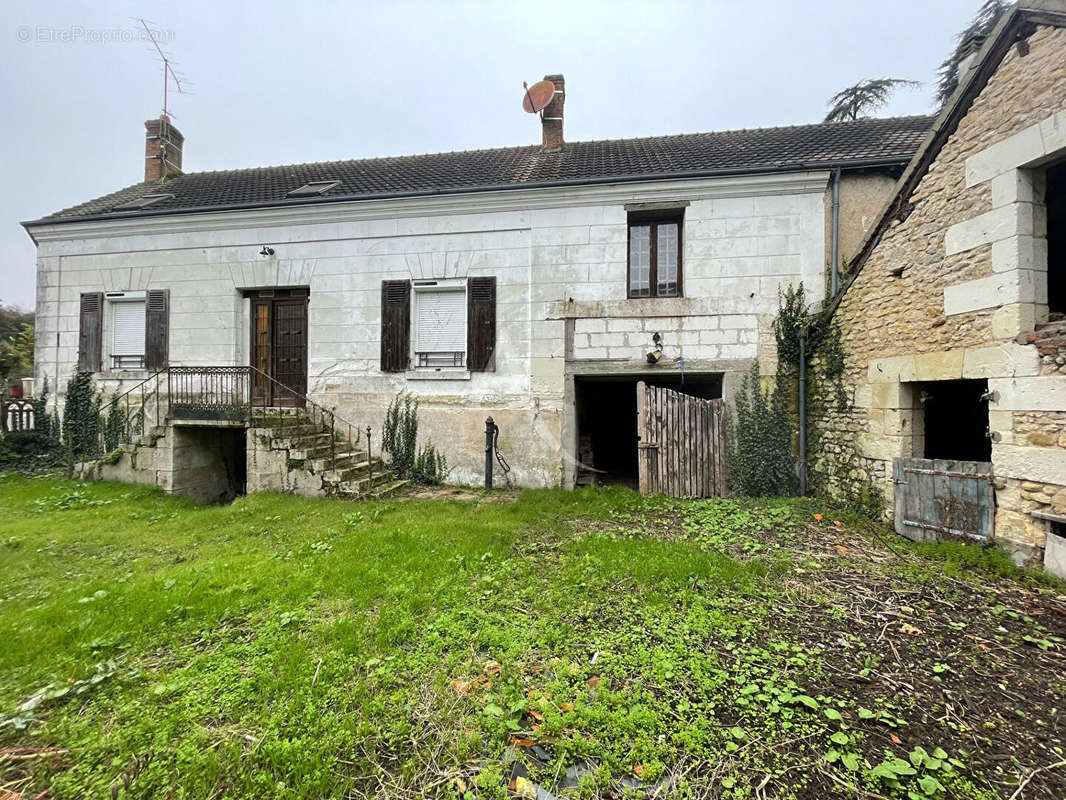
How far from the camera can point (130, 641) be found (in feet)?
10.1

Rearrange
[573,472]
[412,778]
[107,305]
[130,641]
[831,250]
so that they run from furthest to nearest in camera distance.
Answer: [107,305] → [573,472] → [831,250] → [130,641] → [412,778]

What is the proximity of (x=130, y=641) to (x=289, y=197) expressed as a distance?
9027mm

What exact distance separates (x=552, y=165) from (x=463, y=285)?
3651mm

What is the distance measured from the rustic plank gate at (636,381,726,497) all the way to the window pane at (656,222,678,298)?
204 centimetres

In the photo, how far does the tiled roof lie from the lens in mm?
7738

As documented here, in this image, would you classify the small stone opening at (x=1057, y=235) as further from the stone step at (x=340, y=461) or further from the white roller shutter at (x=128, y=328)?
the white roller shutter at (x=128, y=328)

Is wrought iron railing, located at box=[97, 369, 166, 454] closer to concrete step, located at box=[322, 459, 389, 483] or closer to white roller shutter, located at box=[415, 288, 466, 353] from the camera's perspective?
concrete step, located at box=[322, 459, 389, 483]

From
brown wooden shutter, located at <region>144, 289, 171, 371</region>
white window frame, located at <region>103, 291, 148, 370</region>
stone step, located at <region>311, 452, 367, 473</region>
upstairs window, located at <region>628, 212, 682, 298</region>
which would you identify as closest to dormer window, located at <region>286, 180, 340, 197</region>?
brown wooden shutter, located at <region>144, 289, 171, 371</region>

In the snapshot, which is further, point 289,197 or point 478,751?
point 289,197

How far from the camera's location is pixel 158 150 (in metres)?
12.0

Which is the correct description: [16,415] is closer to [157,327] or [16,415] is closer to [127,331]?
[127,331]

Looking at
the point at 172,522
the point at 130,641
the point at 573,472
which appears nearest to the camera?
the point at 130,641

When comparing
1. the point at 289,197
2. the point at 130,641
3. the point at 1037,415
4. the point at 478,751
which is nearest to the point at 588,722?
the point at 478,751

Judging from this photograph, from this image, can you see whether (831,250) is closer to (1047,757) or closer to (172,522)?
(1047,757)
